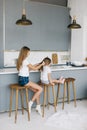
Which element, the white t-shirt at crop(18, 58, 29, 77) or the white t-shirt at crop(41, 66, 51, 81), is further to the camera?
the white t-shirt at crop(41, 66, 51, 81)

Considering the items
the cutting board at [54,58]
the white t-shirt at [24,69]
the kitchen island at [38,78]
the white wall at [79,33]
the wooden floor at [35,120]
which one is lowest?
the wooden floor at [35,120]

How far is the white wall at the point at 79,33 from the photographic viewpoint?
5.88m

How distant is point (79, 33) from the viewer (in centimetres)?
602

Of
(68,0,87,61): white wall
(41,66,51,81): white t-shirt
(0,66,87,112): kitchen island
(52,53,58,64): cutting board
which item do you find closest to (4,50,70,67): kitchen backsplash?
(52,53,58,64): cutting board

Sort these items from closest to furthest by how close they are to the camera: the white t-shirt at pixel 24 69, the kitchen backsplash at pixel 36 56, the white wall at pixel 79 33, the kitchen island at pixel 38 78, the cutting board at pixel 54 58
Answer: the white t-shirt at pixel 24 69 < the kitchen island at pixel 38 78 < the kitchen backsplash at pixel 36 56 < the cutting board at pixel 54 58 < the white wall at pixel 79 33

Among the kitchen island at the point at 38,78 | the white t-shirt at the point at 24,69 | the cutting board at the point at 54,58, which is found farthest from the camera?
the cutting board at the point at 54,58

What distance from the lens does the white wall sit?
5877 mm

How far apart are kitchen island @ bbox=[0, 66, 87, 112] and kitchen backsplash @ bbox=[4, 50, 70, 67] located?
25.1 inches

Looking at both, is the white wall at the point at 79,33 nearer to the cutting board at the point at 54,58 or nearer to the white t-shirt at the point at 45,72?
the cutting board at the point at 54,58

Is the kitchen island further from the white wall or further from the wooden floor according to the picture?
the white wall

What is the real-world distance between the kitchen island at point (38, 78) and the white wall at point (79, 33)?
0.86m

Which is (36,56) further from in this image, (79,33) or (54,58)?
(79,33)

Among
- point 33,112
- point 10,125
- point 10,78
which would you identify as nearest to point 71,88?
point 33,112

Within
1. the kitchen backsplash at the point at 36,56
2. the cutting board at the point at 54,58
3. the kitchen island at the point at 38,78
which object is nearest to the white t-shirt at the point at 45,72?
the kitchen island at the point at 38,78
